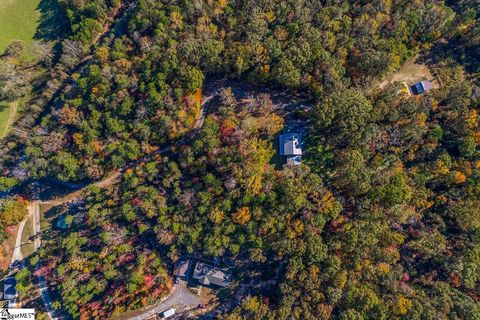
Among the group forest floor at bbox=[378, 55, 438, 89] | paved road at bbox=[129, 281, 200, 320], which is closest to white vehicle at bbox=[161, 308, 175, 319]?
paved road at bbox=[129, 281, 200, 320]

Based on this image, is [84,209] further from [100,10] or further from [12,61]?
[100,10]

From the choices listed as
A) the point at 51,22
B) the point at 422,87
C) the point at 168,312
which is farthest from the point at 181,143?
the point at 422,87

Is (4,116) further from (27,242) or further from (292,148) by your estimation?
(292,148)

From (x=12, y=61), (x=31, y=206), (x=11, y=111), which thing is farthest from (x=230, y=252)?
(x=12, y=61)

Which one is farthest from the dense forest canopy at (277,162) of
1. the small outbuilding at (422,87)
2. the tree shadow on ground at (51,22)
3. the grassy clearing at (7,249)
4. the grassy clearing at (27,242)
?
the tree shadow on ground at (51,22)

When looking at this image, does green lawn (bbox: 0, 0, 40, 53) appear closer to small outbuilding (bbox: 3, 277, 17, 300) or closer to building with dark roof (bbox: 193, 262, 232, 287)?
small outbuilding (bbox: 3, 277, 17, 300)

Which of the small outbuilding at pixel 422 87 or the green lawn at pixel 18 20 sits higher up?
the green lawn at pixel 18 20

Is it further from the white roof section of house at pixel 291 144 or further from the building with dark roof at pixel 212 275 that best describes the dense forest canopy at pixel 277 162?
the building with dark roof at pixel 212 275
